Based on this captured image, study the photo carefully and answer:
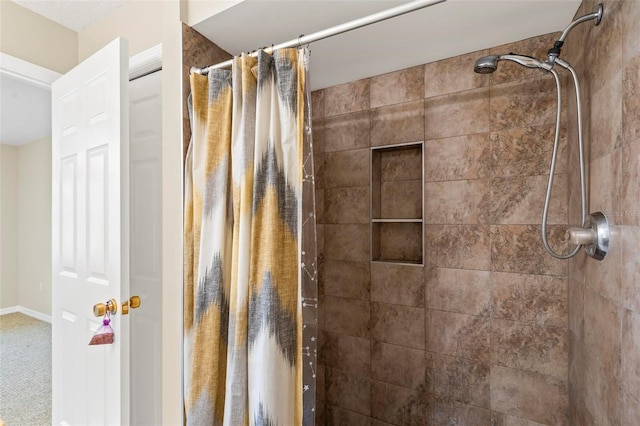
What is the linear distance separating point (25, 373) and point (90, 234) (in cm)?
249

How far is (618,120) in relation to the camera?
A: 100 centimetres

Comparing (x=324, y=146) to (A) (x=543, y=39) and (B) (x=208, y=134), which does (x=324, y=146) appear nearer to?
(B) (x=208, y=134)

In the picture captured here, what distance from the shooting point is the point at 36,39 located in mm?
1876

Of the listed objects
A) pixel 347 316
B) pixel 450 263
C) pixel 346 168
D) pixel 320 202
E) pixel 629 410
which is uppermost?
pixel 346 168

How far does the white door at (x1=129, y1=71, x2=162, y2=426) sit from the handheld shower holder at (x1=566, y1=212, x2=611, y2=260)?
1867 millimetres

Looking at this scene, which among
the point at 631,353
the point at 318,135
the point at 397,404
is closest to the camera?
the point at 631,353

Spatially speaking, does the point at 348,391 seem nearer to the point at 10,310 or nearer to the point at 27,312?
the point at 27,312

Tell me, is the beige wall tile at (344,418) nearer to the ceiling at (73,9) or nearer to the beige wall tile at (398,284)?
the beige wall tile at (398,284)

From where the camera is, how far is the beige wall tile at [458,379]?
1721mm

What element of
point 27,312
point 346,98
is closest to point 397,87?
point 346,98

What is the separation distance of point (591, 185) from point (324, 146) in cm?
145

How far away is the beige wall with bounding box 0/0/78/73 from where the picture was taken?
176 cm

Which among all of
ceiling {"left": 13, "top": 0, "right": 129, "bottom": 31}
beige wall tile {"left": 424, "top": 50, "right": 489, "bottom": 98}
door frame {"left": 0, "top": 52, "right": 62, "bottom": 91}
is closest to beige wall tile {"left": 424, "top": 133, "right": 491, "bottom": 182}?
beige wall tile {"left": 424, "top": 50, "right": 489, "bottom": 98}

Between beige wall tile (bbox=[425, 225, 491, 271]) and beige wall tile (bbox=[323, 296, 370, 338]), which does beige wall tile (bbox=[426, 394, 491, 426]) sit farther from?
beige wall tile (bbox=[425, 225, 491, 271])
